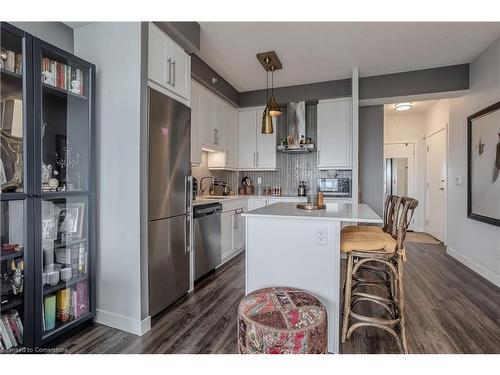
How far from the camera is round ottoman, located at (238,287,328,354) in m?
1.22

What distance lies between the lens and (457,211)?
12.7ft

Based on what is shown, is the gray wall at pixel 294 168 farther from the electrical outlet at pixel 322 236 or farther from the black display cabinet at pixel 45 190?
the black display cabinet at pixel 45 190

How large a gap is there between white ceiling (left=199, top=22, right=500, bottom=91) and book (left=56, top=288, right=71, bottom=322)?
266 cm

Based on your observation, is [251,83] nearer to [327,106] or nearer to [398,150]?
[327,106]

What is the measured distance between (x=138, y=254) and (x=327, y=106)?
3.54 meters

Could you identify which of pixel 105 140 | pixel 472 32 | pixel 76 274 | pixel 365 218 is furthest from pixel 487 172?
pixel 76 274

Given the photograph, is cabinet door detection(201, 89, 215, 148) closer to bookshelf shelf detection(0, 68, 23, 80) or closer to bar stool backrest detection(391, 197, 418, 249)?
bookshelf shelf detection(0, 68, 23, 80)

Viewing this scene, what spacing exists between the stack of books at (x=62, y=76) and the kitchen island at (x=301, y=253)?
1.64 meters

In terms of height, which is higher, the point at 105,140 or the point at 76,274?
the point at 105,140

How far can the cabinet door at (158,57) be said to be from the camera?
2119 mm

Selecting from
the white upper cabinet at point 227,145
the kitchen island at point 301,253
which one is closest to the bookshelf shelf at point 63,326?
the kitchen island at point 301,253

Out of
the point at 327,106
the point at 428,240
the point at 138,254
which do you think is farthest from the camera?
the point at 428,240

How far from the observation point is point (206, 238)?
3.05 meters
